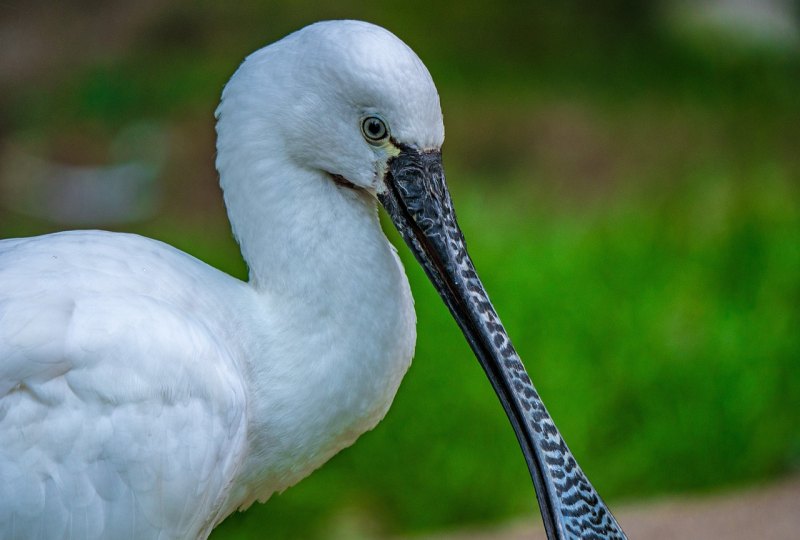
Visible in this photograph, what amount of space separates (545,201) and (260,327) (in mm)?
5150

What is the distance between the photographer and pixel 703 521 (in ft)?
15.6

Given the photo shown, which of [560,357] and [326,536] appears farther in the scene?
[560,357]

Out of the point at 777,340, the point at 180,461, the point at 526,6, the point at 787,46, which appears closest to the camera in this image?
the point at 180,461

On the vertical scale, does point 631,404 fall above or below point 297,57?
below

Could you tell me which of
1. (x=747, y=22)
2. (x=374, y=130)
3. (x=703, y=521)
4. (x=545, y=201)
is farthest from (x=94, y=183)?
(x=374, y=130)

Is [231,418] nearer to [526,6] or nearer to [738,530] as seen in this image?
[738,530]

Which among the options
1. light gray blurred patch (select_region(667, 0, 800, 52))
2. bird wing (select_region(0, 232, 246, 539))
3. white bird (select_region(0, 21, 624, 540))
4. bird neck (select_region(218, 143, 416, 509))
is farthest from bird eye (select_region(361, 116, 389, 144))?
light gray blurred patch (select_region(667, 0, 800, 52))

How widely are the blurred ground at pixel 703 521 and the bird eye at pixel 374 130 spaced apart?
7.94 ft

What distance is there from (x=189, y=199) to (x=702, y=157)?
12.3 ft

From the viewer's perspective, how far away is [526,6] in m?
11.4

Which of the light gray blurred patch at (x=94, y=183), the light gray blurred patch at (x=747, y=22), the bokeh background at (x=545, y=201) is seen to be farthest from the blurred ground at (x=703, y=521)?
the light gray blurred patch at (x=747, y=22)

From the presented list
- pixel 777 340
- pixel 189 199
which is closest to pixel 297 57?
pixel 777 340

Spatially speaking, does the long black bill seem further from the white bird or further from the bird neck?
the bird neck

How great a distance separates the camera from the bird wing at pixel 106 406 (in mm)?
2494
